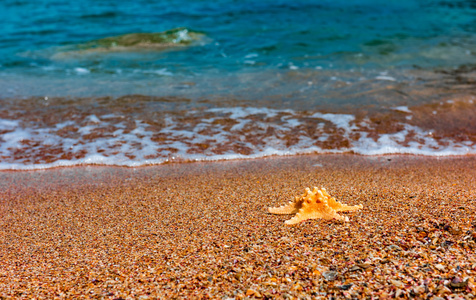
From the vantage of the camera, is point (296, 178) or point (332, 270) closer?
point (332, 270)

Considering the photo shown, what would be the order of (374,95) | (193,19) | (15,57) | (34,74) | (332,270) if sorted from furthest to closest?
(193,19) < (15,57) < (34,74) < (374,95) < (332,270)

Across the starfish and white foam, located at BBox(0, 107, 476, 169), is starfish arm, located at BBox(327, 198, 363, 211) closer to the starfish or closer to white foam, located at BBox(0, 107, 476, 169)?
the starfish

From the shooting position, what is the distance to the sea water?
548 cm

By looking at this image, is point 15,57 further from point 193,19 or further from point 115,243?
point 115,243

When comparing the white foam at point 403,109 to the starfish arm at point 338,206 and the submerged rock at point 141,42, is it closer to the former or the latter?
the starfish arm at point 338,206

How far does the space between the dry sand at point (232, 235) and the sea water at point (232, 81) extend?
773 mm

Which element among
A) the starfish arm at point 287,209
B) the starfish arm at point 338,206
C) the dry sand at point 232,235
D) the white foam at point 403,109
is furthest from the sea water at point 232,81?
the starfish arm at point 338,206

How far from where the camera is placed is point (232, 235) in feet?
9.62

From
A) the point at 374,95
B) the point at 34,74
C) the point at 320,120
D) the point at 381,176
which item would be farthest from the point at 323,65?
the point at 34,74

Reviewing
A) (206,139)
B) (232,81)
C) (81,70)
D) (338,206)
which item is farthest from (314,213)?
(81,70)

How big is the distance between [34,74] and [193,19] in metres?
6.88

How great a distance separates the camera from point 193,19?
14.5 meters

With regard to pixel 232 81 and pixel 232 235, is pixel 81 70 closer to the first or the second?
pixel 232 81

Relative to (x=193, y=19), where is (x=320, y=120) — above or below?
below
